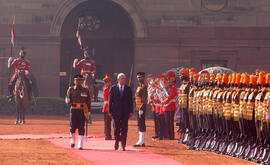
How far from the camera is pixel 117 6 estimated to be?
1593 inches

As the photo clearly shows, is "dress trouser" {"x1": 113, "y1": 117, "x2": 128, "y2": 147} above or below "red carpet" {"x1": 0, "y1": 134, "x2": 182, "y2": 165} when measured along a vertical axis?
above

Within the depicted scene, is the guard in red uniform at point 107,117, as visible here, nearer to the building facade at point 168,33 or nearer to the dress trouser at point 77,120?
the dress trouser at point 77,120

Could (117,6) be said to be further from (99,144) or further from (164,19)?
(99,144)

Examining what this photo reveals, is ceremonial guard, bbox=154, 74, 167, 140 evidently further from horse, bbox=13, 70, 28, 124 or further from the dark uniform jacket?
horse, bbox=13, 70, 28, 124

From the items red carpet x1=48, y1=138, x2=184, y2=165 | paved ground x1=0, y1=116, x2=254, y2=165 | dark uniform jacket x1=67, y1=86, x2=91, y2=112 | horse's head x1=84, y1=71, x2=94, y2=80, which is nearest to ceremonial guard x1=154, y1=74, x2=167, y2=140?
paved ground x1=0, y1=116, x2=254, y2=165

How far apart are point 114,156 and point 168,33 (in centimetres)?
2354

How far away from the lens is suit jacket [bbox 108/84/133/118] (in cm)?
1742

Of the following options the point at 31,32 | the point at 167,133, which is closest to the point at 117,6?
the point at 31,32

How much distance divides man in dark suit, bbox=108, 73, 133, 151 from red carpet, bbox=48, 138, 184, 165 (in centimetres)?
55

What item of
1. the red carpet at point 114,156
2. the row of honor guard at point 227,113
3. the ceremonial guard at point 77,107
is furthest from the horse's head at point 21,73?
the ceremonial guard at point 77,107

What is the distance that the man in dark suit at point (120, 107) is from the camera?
1739 cm

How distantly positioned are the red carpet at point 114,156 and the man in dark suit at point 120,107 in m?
0.55

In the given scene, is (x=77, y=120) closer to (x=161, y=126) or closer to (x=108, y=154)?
(x=108, y=154)

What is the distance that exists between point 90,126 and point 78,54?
13911 millimetres
